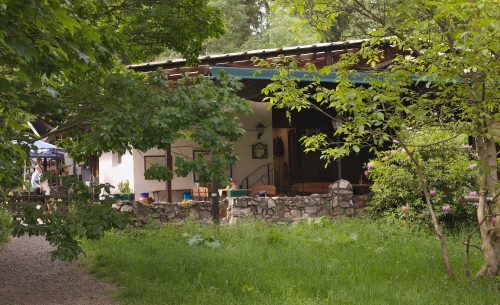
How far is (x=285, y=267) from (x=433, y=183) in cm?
487

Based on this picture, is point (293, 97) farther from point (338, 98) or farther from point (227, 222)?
point (227, 222)

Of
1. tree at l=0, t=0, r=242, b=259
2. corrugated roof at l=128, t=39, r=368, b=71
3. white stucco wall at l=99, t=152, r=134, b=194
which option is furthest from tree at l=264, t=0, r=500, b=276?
white stucco wall at l=99, t=152, r=134, b=194

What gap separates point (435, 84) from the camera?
6703mm

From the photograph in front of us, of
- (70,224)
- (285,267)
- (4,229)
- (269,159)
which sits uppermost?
(269,159)

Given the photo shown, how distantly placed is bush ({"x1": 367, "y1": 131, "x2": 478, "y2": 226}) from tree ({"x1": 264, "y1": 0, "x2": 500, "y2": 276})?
12.7 ft

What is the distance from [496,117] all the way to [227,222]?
291 inches

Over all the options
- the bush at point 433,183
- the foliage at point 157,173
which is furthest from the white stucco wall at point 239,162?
the foliage at point 157,173

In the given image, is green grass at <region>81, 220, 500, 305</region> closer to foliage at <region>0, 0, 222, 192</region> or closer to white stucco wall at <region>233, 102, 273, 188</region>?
foliage at <region>0, 0, 222, 192</region>

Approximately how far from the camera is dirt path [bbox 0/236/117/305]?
6977 mm

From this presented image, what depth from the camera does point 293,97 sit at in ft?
22.9

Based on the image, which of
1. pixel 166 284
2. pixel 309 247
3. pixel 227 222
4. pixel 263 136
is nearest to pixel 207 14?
pixel 166 284

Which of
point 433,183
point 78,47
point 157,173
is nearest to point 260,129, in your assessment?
point 433,183

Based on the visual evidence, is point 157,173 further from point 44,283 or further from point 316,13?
point 316,13

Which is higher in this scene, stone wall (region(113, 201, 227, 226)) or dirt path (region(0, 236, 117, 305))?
stone wall (region(113, 201, 227, 226))
